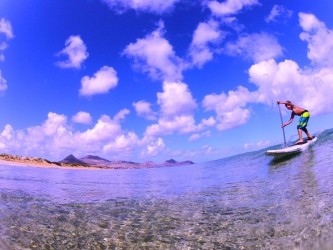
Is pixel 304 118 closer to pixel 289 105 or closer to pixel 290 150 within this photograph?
pixel 289 105

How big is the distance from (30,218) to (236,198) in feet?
18.0

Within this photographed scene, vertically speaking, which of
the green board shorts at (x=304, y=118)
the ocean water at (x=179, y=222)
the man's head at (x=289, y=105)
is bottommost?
the ocean water at (x=179, y=222)

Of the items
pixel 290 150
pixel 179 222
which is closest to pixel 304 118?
pixel 290 150

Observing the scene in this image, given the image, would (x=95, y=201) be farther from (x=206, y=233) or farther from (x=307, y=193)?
(x=307, y=193)

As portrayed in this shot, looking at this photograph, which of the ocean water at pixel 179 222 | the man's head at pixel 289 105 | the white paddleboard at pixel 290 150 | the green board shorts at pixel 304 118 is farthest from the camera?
the man's head at pixel 289 105

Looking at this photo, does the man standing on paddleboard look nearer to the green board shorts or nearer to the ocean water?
the green board shorts

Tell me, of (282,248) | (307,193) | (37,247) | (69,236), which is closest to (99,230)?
(69,236)

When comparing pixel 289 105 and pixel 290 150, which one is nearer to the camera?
pixel 290 150

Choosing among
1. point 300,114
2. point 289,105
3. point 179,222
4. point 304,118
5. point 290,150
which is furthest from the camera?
point 289,105

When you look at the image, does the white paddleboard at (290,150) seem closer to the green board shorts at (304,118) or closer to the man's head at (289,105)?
the green board shorts at (304,118)

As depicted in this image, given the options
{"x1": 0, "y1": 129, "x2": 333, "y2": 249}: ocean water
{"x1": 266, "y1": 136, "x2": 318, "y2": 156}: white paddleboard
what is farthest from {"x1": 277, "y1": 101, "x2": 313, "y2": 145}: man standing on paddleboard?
{"x1": 0, "y1": 129, "x2": 333, "y2": 249}: ocean water

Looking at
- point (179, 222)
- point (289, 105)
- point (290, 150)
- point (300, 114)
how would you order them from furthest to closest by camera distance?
point (289, 105) → point (300, 114) → point (290, 150) → point (179, 222)

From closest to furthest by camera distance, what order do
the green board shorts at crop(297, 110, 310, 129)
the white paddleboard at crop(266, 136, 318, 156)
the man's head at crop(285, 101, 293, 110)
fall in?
the white paddleboard at crop(266, 136, 318, 156) → the green board shorts at crop(297, 110, 310, 129) → the man's head at crop(285, 101, 293, 110)

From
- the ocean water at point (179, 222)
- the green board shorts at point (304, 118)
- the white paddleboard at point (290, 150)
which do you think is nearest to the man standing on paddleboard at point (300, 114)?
the green board shorts at point (304, 118)
